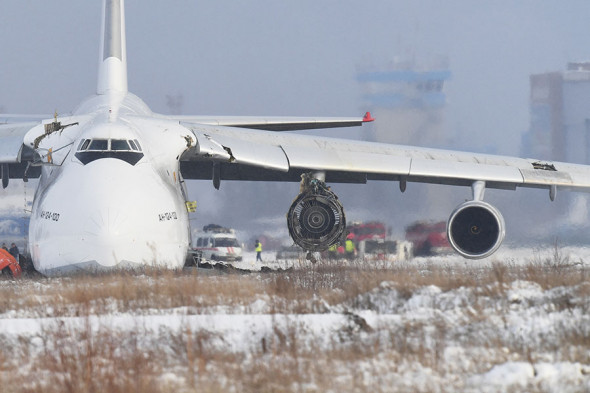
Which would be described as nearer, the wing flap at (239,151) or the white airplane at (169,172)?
the white airplane at (169,172)

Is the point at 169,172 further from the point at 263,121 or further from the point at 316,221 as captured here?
the point at 263,121

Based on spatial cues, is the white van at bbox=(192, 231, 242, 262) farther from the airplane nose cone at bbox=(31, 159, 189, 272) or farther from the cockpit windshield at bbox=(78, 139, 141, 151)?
the airplane nose cone at bbox=(31, 159, 189, 272)

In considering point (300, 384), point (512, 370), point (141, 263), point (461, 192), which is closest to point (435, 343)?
point (512, 370)

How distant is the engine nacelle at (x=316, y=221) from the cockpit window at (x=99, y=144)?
14.8 ft

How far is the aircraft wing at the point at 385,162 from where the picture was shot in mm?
18938

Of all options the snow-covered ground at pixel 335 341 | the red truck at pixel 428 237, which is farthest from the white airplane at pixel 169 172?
the snow-covered ground at pixel 335 341

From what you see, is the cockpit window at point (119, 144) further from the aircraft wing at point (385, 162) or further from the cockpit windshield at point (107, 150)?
the aircraft wing at point (385, 162)

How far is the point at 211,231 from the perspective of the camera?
115 feet

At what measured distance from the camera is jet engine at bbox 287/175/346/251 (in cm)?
1939

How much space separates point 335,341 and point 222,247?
87.0 feet

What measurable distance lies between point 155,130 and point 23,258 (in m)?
5.19

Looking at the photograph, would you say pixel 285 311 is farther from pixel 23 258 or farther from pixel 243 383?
pixel 23 258

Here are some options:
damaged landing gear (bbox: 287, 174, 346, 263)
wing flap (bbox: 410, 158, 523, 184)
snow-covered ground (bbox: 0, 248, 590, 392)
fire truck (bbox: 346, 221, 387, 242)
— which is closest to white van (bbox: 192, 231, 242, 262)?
fire truck (bbox: 346, 221, 387, 242)

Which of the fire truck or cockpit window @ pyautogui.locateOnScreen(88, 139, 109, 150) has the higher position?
the fire truck
